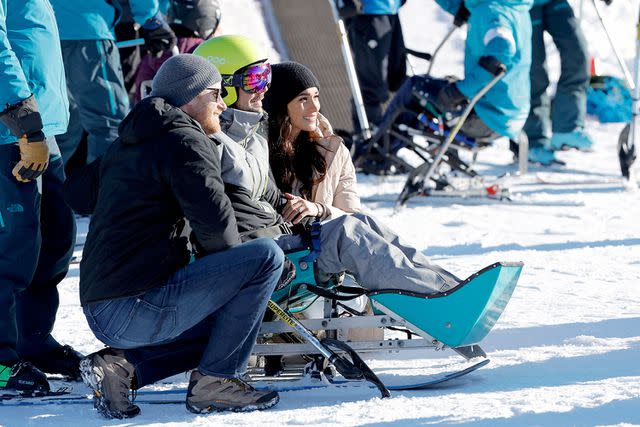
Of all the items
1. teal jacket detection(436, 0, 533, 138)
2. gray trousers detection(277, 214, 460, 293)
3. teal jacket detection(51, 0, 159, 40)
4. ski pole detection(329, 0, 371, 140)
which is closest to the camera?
gray trousers detection(277, 214, 460, 293)

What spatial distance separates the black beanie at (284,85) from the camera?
15.6 feet

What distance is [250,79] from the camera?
4324mm

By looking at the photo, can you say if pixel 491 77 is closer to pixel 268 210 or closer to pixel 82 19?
pixel 82 19

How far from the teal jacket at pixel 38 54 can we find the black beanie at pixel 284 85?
86 centimetres

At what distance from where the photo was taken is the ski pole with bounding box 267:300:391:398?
3881mm

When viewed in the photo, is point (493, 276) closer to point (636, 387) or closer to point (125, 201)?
point (636, 387)

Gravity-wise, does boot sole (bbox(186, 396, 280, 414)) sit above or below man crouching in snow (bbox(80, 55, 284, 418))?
below

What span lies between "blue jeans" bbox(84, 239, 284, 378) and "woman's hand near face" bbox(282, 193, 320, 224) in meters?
0.63

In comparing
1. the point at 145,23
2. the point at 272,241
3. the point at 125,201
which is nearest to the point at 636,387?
the point at 272,241

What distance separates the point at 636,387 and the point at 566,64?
20.3 ft

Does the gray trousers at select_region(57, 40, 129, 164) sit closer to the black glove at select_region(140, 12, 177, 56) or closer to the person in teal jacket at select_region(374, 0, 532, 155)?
the black glove at select_region(140, 12, 177, 56)

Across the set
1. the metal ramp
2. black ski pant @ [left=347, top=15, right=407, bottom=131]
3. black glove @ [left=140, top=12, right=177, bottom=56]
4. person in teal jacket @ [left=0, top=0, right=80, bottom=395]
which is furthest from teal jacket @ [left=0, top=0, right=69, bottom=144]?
the metal ramp

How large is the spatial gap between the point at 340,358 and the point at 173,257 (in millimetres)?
650

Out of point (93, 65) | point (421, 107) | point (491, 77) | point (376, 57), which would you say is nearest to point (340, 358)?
point (93, 65)
